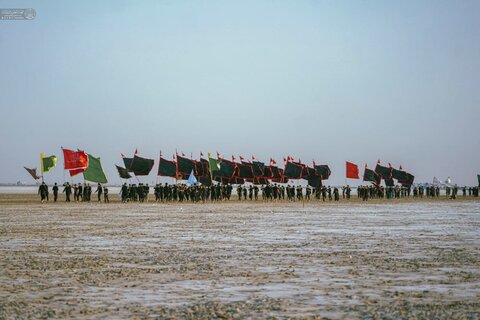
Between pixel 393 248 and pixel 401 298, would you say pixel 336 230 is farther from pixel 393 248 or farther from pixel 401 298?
pixel 401 298

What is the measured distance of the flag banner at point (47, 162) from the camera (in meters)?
53.6

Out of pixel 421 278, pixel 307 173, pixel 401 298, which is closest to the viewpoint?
pixel 401 298

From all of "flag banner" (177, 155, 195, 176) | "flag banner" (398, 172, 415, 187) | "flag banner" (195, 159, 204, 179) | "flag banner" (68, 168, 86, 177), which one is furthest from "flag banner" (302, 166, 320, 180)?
"flag banner" (68, 168, 86, 177)

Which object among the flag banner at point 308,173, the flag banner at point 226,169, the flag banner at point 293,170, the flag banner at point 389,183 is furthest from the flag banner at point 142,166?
the flag banner at point 389,183

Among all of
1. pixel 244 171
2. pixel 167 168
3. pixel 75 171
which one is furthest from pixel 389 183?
pixel 75 171

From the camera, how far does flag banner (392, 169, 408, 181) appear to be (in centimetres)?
7356

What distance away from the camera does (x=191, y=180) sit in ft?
191

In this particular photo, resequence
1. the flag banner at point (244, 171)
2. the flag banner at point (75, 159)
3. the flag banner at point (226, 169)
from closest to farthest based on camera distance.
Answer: the flag banner at point (75, 159)
the flag banner at point (226, 169)
the flag banner at point (244, 171)

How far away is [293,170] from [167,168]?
1513 cm

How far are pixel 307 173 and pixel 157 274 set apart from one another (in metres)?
57.0

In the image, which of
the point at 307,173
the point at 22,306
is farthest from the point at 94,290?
the point at 307,173

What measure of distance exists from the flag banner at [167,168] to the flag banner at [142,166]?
1.13m

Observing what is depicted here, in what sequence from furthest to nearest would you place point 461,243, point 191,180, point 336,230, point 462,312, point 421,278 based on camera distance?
point 191,180, point 336,230, point 461,243, point 421,278, point 462,312

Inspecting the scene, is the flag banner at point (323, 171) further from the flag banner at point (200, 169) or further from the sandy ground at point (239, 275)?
the sandy ground at point (239, 275)
